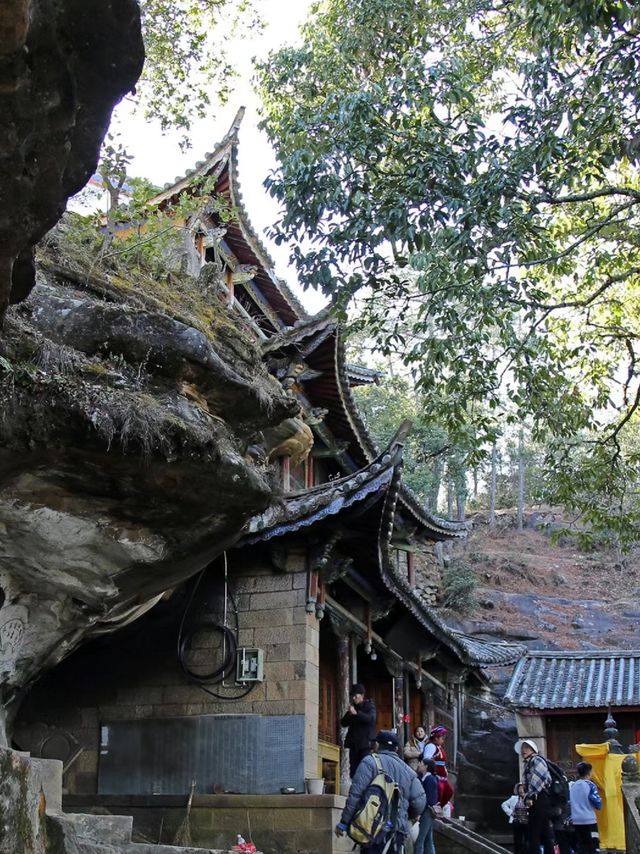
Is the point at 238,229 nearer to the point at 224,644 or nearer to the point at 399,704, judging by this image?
the point at 224,644

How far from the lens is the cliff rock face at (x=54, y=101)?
350 cm

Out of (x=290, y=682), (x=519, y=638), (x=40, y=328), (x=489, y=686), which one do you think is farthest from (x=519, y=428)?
(x=40, y=328)

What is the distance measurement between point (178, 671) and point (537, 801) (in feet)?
14.0

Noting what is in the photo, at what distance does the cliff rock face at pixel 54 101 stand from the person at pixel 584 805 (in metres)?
10.0

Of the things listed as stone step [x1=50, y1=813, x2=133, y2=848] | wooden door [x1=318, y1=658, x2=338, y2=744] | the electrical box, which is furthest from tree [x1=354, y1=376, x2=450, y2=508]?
stone step [x1=50, y1=813, x2=133, y2=848]

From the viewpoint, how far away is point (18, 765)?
4680 mm

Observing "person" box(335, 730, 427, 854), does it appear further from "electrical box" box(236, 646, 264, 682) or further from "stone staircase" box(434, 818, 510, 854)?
"stone staircase" box(434, 818, 510, 854)

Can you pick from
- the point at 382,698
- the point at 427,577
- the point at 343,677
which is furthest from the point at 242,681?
the point at 427,577

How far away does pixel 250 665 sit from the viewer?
35.2ft

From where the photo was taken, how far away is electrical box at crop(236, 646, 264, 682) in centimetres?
1064

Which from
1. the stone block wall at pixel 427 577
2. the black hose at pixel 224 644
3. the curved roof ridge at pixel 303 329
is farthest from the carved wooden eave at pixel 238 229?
the stone block wall at pixel 427 577

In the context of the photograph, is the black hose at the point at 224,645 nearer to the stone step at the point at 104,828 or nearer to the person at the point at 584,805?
the stone step at the point at 104,828

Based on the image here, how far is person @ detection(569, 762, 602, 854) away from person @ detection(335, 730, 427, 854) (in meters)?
4.77

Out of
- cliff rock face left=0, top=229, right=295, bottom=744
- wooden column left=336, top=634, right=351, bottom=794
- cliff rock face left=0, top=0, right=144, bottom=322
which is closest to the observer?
cliff rock face left=0, top=0, right=144, bottom=322
